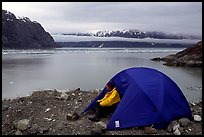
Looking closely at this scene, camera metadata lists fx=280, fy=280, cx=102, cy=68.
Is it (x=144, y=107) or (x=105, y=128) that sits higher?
(x=144, y=107)

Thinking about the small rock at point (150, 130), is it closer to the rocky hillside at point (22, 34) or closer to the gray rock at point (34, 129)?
the gray rock at point (34, 129)

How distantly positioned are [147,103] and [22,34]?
97.5 m

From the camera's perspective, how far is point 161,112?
637 cm

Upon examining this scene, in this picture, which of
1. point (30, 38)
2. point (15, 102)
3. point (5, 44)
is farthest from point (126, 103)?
point (30, 38)

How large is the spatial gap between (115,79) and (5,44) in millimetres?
81896

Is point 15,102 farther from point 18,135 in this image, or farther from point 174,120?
point 174,120

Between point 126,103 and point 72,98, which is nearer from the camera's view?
point 126,103

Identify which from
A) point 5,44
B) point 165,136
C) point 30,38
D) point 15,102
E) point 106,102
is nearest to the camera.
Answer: point 165,136

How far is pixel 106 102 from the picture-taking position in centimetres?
706

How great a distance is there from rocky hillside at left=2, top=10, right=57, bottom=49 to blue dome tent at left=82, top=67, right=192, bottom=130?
79185mm

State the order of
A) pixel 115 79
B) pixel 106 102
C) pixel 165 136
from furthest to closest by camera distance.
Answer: pixel 115 79, pixel 106 102, pixel 165 136

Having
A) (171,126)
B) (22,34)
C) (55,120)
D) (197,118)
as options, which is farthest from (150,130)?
(22,34)

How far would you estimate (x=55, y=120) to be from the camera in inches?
270

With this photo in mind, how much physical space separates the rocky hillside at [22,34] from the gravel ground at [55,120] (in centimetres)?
7712
